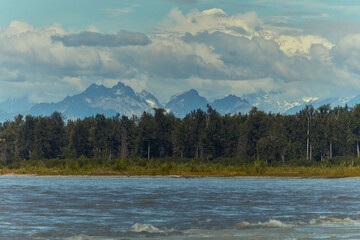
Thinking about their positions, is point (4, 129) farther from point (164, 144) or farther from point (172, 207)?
point (172, 207)

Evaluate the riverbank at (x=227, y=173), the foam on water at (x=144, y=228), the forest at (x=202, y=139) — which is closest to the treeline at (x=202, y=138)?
the forest at (x=202, y=139)

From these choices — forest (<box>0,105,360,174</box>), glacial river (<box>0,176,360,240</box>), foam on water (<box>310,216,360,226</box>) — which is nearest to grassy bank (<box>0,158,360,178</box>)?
forest (<box>0,105,360,174</box>)

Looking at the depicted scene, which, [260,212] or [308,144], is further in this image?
[308,144]

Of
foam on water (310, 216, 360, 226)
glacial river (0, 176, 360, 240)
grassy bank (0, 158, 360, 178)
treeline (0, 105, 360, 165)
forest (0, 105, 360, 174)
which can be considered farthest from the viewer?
treeline (0, 105, 360, 165)

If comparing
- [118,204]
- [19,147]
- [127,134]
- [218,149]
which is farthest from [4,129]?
[118,204]

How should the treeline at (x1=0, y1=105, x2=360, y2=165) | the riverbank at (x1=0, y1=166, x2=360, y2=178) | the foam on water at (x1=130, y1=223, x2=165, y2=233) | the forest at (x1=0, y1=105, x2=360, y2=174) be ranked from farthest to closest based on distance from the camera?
the treeline at (x1=0, y1=105, x2=360, y2=165) < the forest at (x1=0, y1=105, x2=360, y2=174) < the riverbank at (x1=0, y1=166, x2=360, y2=178) < the foam on water at (x1=130, y1=223, x2=165, y2=233)

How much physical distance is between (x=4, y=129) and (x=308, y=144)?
9502 centimetres

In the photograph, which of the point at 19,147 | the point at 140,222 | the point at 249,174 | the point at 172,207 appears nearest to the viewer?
the point at 140,222

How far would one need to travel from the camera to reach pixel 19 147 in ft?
522

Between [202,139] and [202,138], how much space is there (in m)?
0.26

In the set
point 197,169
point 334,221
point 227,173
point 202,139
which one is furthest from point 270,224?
point 202,139

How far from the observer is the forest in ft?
469

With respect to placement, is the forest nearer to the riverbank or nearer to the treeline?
the treeline

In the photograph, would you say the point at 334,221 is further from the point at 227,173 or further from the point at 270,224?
the point at 227,173
